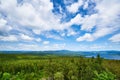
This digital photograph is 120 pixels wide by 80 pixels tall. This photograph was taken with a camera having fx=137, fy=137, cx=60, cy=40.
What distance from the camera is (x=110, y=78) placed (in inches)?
752

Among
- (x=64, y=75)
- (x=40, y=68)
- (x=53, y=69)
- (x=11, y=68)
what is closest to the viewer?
(x=64, y=75)

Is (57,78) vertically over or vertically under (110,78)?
under

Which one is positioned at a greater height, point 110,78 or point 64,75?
point 110,78

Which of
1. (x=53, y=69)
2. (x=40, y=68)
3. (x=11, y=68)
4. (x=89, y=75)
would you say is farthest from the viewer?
(x=40, y=68)

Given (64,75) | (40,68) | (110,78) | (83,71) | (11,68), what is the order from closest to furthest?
(110,78), (83,71), (64,75), (11,68), (40,68)

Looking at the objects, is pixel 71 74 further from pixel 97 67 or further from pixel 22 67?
pixel 22 67

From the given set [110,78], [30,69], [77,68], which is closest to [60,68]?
[77,68]

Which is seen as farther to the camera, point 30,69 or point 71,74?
point 30,69

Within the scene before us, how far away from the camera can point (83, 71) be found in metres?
48.3

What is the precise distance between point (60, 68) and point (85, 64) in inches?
399

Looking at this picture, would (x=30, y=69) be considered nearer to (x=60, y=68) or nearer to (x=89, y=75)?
(x=60, y=68)

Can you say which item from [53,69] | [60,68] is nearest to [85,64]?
[60,68]

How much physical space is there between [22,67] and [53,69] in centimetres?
5782

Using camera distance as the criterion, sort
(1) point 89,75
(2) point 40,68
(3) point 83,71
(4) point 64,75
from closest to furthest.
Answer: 1. (1) point 89,75
2. (3) point 83,71
3. (4) point 64,75
4. (2) point 40,68
